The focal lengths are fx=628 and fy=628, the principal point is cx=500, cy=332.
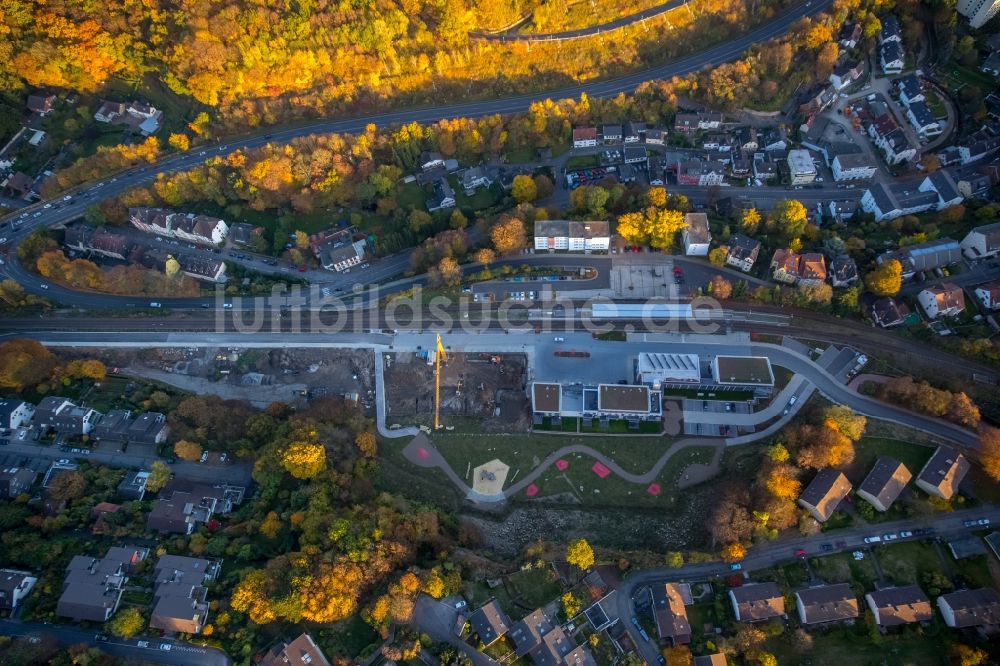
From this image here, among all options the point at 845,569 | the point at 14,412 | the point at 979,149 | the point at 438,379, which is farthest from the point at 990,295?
the point at 14,412

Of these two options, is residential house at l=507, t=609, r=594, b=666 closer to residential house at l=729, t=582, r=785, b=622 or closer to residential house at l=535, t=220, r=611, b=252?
residential house at l=729, t=582, r=785, b=622

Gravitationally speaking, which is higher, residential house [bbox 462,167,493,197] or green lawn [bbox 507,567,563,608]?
residential house [bbox 462,167,493,197]

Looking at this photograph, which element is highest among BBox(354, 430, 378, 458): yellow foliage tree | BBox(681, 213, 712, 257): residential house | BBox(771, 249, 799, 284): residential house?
BBox(681, 213, 712, 257): residential house

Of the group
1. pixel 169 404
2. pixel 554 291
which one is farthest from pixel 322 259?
pixel 554 291

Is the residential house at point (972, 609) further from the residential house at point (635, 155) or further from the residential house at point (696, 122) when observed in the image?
the residential house at point (696, 122)

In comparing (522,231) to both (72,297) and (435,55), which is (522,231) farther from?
(72,297)

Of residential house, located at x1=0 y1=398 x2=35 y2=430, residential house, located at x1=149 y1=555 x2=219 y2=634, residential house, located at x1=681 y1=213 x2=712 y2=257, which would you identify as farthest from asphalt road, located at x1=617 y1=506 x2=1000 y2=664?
residential house, located at x1=0 y1=398 x2=35 y2=430
